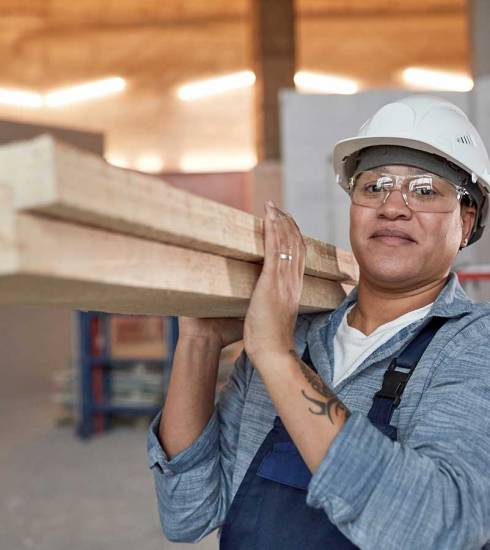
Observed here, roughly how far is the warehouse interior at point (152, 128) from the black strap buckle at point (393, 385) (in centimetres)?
275

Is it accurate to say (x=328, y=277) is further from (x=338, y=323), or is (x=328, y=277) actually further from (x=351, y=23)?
(x=351, y=23)

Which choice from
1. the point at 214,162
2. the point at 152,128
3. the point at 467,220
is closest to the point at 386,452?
the point at 467,220

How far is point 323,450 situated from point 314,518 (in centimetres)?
31

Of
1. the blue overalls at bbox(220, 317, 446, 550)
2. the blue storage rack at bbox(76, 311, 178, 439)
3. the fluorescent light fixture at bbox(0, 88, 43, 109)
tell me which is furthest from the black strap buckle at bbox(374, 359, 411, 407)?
the fluorescent light fixture at bbox(0, 88, 43, 109)

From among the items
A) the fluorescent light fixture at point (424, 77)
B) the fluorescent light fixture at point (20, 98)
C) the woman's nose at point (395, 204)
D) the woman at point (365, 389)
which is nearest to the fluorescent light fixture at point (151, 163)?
the fluorescent light fixture at point (20, 98)

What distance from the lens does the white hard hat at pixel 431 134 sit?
1436mm

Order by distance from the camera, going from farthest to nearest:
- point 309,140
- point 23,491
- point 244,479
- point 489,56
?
point 489,56 → point 309,140 → point 23,491 → point 244,479

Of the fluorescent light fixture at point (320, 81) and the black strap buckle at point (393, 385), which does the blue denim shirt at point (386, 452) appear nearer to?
the black strap buckle at point (393, 385)

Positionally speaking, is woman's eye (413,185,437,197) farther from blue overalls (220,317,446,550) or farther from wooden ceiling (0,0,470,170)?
wooden ceiling (0,0,470,170)

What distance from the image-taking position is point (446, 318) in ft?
4.50

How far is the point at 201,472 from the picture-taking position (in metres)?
1.57

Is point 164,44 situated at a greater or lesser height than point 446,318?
greater

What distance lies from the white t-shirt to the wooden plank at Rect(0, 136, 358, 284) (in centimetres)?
38

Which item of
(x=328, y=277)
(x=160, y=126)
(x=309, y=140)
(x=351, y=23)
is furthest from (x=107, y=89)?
(x=328, y=277)
